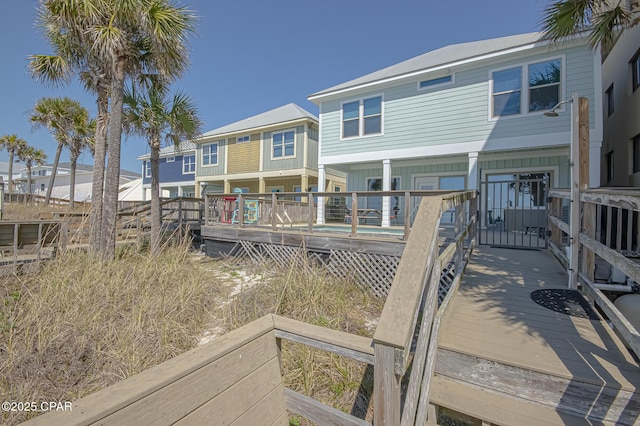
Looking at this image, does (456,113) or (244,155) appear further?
(244,155)

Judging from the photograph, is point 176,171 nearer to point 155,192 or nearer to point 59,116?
point 59,116

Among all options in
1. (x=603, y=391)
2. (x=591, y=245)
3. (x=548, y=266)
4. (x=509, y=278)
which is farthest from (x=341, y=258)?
(x=603, y=391)

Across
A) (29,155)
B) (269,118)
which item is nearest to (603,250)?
(269,118)

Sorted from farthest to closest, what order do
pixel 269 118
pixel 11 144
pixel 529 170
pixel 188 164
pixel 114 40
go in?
pixel 11 144 → pixel 188 164 → pixel 269 118 → pixel 529 170 → pixel 114 40

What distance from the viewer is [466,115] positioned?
29.3ft

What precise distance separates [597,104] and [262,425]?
990cm

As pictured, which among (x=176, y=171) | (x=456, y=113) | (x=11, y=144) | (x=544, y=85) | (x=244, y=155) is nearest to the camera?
(x=544, y=85)

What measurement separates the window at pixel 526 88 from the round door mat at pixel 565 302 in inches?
253

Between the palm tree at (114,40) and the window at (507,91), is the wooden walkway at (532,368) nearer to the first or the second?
the palm tree at (114,40)

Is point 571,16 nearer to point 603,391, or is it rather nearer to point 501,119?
point 501,119

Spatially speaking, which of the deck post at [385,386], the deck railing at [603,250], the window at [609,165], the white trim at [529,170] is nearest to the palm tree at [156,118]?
the deck post at [385,386]

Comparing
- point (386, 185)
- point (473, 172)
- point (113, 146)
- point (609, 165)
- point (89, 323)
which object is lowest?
point (89, 323)

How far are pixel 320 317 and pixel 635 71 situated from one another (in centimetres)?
1099

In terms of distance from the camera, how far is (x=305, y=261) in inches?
217
